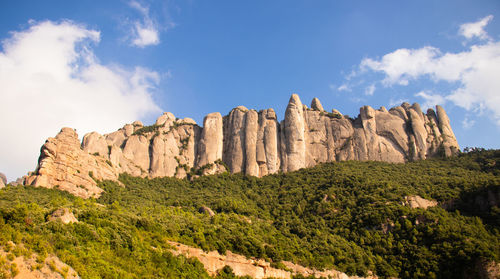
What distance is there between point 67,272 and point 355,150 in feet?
253

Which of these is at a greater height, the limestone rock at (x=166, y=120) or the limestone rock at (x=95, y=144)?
the limestone rock at (x=166, y=120)

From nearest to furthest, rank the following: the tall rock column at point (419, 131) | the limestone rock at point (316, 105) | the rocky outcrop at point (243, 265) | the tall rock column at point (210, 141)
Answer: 1. the rocky outcrop at point (243, 265)
2. the tall rock column at point (419, 131)
3. the tall rock column at point (210, 141)
4. the limestone rock at point (316, 105)

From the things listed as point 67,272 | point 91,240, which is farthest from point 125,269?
point 67,272

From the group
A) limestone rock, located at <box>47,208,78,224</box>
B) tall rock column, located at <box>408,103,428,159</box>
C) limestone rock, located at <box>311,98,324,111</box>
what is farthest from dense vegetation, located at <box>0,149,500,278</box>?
limestone rock, located at <box>311,98,324,111</box>

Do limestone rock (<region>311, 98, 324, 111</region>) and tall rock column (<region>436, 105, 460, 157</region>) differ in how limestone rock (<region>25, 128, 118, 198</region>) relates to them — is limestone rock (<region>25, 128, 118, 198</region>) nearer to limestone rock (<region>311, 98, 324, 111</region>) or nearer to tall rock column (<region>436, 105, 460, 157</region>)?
limestone rock (<region>311, 98, 324, 111</region>)

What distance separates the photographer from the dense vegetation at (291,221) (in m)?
32.6

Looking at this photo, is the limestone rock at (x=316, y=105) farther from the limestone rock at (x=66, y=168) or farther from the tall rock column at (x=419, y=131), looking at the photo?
the limestone rock at (x=66, y=168)

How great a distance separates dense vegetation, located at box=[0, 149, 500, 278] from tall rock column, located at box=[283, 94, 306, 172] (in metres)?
4.09

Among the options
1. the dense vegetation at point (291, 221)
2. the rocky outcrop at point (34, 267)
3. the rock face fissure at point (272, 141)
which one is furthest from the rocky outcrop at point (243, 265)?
the rock face fissure at point (272, 141)

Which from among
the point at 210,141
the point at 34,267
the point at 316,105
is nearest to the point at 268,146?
the point at 210,141

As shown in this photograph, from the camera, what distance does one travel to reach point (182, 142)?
96375mm

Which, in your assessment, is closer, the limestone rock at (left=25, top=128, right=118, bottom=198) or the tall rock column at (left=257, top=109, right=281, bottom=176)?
the limestone rock at (left=25, top=128, right=118, bottom=198)

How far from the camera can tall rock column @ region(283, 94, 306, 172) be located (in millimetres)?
90250

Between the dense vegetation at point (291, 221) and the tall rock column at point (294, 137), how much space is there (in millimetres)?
4094
